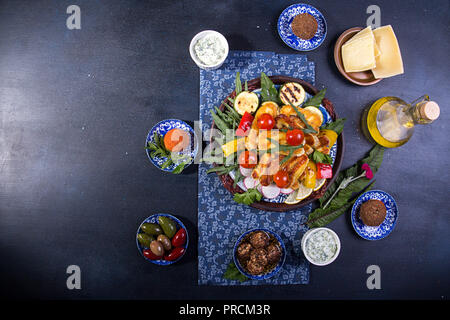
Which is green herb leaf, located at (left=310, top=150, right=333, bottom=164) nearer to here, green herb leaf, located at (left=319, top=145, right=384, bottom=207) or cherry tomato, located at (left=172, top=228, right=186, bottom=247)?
green herb leaf, located at (left=319, top=145, right=384, bottom=207)

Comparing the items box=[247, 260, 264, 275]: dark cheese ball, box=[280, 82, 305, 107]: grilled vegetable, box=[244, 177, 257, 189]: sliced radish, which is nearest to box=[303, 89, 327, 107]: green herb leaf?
box=[280, 82, 305, 107]: grilled vegetable

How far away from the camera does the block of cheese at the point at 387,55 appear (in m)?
1.54

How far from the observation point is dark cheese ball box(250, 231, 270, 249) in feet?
5.17

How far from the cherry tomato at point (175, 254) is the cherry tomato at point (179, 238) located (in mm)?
26

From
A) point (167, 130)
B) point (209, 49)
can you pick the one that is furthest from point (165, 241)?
point (209, 49)

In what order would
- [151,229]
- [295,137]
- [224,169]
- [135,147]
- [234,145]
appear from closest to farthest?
[295,137] < [234,145] < [224,169] < [151,229] < [135,147]

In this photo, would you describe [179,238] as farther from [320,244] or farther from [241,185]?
[320,244]

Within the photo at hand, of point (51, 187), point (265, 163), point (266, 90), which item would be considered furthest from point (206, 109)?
point (51, 187)

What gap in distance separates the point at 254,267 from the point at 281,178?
523 mm

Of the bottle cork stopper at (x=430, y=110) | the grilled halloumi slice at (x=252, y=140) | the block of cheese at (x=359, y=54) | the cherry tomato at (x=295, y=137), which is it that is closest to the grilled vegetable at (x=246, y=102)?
the grilled halloumi slice at (x=252, y=140)

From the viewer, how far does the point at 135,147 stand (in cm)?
174

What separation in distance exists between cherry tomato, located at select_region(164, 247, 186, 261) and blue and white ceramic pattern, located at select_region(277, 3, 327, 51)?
1284 millimetres

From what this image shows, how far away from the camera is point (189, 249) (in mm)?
1701

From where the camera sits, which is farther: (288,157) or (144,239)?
(144,239)
